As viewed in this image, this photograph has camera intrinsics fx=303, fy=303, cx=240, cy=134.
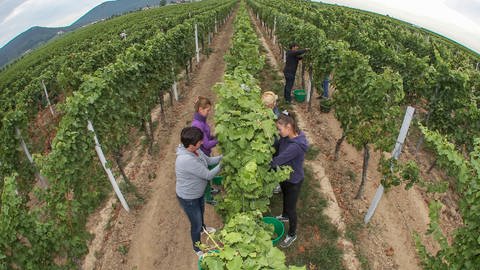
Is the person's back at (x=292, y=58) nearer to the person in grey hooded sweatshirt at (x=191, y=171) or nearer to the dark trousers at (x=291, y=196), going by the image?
the dark trousers at (x=291, y=196)

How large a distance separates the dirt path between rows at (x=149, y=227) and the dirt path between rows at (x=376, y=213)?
269 centimetres

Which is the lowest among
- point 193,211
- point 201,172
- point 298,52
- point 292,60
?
point 193,211

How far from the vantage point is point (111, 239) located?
19.8 feet

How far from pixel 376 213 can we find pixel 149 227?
15.8 feet

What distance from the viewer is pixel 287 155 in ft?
14.3

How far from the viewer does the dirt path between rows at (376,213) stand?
5.61 meters

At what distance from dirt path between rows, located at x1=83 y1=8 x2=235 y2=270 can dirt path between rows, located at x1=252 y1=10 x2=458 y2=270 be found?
2693 millimetres

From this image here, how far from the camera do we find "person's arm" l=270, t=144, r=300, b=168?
4.35 m

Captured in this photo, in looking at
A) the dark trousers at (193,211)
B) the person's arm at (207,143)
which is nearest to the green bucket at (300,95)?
the person's arm at (207,143)

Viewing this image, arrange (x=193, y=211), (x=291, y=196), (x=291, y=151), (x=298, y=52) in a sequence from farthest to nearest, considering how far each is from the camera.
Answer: (x=298, y=52), (x=291, y=196), (x=193, y=211), (x=291, y=151)

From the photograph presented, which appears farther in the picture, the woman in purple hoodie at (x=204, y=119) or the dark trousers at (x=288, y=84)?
the dark trousers at (x=288, y=84)

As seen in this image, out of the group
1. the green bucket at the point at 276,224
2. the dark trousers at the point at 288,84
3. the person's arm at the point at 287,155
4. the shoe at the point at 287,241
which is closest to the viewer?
the person's arm at the point at 287,155

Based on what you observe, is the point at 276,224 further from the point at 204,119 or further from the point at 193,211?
the point at 204,119

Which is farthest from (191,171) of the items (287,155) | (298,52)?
(298,52)
